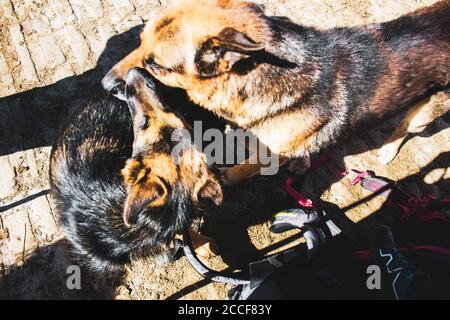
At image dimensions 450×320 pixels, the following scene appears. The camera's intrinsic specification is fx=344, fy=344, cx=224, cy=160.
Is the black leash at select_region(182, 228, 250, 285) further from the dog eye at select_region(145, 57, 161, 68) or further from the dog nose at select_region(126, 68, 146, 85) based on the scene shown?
the dog eye at select_region(145, 57, 161, 68)

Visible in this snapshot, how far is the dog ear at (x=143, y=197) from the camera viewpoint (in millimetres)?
2941

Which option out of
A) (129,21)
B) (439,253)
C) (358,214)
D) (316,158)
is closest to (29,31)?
(129,21)

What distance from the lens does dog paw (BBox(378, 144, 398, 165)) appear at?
5.01 metres

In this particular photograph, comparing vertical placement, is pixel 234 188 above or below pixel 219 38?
below

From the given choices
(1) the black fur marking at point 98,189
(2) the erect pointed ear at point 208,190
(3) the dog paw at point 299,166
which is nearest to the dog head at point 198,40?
(1) the black fur marking at point 98,189

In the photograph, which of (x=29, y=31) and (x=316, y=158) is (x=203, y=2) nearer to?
(x=316, y=158)

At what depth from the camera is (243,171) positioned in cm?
475

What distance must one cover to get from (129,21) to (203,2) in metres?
2.83

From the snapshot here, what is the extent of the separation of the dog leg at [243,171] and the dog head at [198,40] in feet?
4.57

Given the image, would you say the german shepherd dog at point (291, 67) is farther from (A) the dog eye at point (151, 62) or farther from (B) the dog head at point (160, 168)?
(B) the dog head at point (160, 168)

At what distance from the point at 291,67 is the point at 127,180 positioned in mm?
2045

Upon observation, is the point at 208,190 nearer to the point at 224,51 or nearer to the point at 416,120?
the point at 224,51

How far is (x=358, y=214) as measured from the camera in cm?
488

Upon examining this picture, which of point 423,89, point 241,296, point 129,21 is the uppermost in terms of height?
point 129,21
